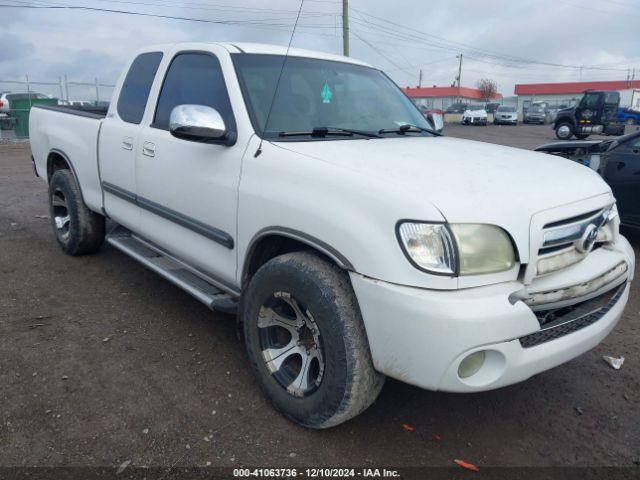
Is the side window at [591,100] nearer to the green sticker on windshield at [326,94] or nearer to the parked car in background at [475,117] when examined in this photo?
the parked car in background at [475,117]

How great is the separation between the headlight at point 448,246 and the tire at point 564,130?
84.4 feet

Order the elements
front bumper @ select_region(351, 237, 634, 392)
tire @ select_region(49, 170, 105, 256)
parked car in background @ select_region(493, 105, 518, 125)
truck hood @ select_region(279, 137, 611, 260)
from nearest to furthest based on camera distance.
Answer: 1. front bumper @ select_region(351, 237, 634, 392)
2. truck hood @ select_region(279, 137, 611, 260)
3. tire @ select_region(49, 170, 105, 256)
4. parked car in background @ select_region(493, 105, 518, 125)

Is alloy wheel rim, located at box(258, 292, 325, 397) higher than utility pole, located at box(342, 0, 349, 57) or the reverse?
the reverse

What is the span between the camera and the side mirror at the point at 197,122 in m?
2.78

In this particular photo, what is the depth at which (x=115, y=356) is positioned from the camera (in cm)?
336

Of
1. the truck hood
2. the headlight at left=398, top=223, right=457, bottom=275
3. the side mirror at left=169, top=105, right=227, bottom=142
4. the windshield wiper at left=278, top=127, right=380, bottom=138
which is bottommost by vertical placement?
the headlight at left=398, top=223, right=457, bottom=275

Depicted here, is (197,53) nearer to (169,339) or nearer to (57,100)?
(169,339)

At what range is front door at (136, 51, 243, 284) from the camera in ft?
9.78

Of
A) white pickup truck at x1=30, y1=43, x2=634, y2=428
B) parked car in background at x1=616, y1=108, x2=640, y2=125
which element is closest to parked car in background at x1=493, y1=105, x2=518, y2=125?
parked car in background at x1=616, y1=108, x2=640, y2=125

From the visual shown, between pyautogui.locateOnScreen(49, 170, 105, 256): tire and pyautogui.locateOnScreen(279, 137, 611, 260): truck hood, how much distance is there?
290 centimetres

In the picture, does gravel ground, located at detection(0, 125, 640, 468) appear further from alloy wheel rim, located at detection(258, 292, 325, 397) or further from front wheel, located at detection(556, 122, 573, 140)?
front wheel, located at detection(556, 122, 573, 140)

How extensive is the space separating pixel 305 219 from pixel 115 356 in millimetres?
1745

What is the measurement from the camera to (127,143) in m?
3.92

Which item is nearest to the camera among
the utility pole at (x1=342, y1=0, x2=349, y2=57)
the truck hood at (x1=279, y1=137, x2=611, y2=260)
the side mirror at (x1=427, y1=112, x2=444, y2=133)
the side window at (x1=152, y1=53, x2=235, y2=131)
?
the truck hood at (x1=279, y1=137, x2=611, y2=260)
